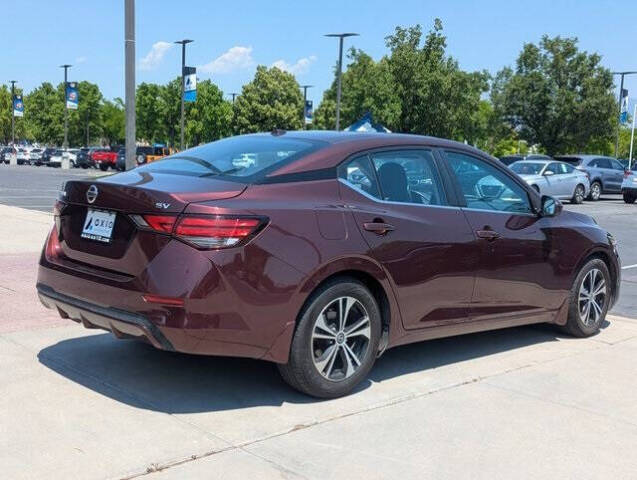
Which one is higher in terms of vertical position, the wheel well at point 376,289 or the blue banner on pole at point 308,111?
the blue banner on pole at point 308,111

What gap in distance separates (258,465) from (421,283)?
1.80 metres

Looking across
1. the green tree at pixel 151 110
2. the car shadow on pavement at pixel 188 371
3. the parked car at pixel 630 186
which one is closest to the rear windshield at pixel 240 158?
the car shadow on pavement at pixel 188 371

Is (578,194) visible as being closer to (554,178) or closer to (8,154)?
(554,178)

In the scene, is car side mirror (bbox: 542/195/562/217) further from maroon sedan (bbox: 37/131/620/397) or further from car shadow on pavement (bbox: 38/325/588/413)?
car shadow on pavement (bbox: 38/325/588/413)

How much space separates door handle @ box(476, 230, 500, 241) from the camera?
5.20 metres

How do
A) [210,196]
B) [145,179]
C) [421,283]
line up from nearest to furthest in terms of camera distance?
[210,196], [145,179], [421,283]

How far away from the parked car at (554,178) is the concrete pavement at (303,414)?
1902 cm

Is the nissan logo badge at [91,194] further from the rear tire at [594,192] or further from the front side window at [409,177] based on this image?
the rear tire at [594,192]

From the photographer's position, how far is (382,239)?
455 cm

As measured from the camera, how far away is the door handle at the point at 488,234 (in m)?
5.20

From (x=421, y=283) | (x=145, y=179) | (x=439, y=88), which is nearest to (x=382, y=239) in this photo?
(x=421, y=283)

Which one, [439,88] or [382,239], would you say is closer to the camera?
[382,239]

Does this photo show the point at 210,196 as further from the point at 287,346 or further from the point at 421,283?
the point at 421,283

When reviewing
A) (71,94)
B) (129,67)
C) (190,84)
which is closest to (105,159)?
(71,94)
